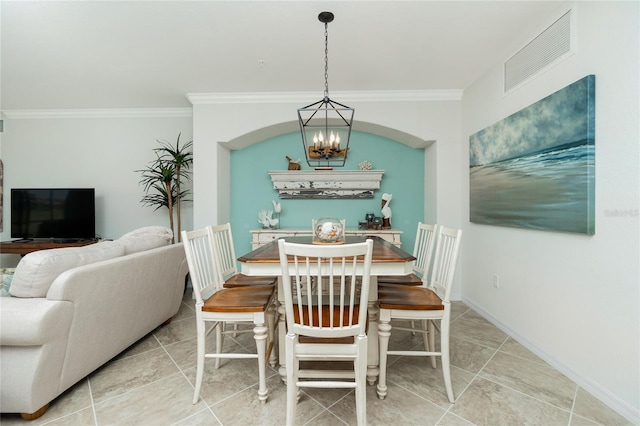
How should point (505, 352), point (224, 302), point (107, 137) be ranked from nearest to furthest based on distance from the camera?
point (224, 302) < point (505, 352) < point (107, 137)

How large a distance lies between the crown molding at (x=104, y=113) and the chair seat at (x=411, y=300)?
3.90 metres

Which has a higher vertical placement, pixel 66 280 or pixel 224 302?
pixel 66 280

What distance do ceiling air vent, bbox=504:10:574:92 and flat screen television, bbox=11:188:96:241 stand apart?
5.31m

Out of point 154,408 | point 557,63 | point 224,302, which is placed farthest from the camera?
point 557,63

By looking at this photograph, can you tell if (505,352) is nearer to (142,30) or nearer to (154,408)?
(154,408)

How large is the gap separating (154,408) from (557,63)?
3.55 m

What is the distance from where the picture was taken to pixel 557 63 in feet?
6.97

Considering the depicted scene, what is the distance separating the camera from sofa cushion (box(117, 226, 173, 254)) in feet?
7.60

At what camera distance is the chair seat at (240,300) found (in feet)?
5.77

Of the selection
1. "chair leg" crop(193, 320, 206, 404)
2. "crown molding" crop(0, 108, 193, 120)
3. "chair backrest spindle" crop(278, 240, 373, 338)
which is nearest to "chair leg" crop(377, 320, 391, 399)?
"chair backrest spindle" crop(278, 240, 373, 338)

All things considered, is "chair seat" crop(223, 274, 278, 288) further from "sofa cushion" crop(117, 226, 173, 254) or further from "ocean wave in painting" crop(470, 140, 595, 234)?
"ocean wave in painting" crop(470, 140, 595, 234)

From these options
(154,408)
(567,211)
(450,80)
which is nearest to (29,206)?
(154,408)

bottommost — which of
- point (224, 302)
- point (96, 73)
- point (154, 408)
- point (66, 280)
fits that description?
point (154, 408)

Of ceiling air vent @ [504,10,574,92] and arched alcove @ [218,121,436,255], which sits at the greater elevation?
ceiling air vent @ [504,10,574,92]
